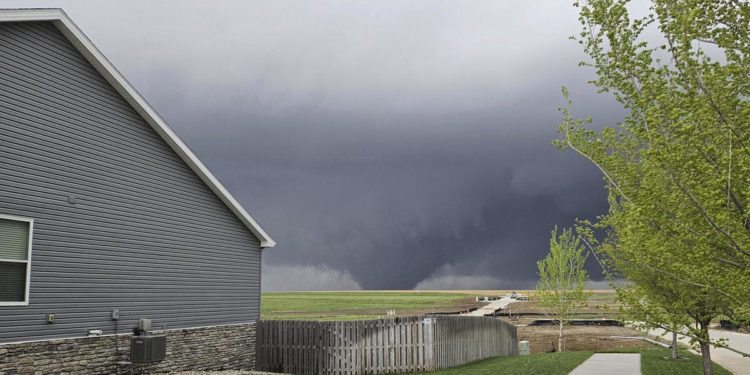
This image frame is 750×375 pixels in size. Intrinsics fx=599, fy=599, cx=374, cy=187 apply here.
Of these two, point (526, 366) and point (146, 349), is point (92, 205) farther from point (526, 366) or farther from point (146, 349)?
point (526, 366)

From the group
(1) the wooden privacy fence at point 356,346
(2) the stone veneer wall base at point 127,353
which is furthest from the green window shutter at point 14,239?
(1) the wooden privacy fence at point 356,346

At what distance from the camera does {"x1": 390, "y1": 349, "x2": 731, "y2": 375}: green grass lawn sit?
17.7 metres

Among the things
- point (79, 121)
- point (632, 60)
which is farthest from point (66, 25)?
point (632, 60)

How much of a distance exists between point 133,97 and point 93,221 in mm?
3325

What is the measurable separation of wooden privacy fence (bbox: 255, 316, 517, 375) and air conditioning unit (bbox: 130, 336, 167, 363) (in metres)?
5.21

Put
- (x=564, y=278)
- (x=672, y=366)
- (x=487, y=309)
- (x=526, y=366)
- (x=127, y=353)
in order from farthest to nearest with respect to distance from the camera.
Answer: (x=487, y=309) < (x=564, y=278) < (x=672, y=366) < (x=526, y=366) < (x=127, y=353)

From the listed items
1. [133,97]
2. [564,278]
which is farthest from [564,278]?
[133,97]

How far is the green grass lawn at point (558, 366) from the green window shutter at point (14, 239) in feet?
37.9

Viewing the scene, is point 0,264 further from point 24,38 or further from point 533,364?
point 533,364

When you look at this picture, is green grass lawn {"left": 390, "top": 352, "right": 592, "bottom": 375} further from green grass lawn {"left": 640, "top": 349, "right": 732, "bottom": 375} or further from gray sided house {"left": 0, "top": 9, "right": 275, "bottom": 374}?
gray sided house {"left": 0, "top": 9, "right": 275, "bottom": 374}

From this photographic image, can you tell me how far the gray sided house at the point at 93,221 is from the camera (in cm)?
1232

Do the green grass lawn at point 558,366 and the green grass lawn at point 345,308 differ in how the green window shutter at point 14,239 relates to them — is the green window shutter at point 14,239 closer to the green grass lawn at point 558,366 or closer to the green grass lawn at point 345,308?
the green grass lawn at point 558,366

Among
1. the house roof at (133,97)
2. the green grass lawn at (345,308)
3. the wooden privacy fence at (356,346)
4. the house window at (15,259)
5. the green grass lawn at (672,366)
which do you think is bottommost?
the green grass lawn at (345,308)

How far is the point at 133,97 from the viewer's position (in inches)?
602
